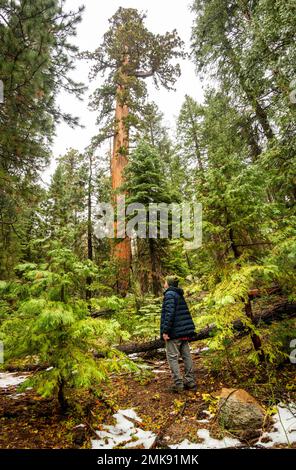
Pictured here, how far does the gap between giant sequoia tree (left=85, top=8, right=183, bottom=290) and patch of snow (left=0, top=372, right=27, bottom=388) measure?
1034 centimetres

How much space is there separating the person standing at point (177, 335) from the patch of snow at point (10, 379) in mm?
3371

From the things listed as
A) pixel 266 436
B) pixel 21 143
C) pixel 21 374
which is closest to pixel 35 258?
pixel 21 374

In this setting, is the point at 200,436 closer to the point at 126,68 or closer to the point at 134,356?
the point at 134,356

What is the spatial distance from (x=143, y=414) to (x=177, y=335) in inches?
54.8

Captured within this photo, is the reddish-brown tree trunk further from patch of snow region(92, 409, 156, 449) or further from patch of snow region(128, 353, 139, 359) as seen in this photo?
patch of snow region(92, 409, 156, 449)

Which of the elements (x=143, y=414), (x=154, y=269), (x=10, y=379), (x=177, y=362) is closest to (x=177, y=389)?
Result: (x=177, y=362)

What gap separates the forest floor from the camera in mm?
3586

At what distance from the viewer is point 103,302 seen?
169 inches

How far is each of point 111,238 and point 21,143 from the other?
727 centimetres

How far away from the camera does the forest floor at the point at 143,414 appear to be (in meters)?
3.59

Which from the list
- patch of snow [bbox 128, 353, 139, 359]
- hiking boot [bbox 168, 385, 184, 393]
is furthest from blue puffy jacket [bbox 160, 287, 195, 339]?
patch of snow [bbox 128, 353, 139, 359]

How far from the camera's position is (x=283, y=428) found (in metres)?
3.57
